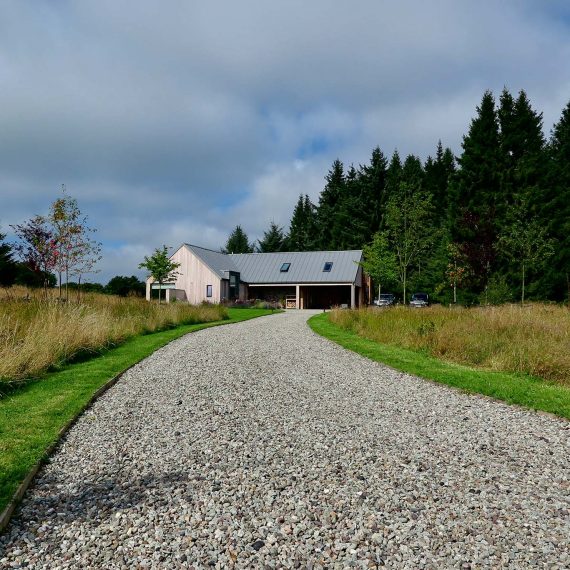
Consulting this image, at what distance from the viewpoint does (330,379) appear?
835 cm

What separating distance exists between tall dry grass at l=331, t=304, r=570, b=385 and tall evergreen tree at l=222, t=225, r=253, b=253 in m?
49.1

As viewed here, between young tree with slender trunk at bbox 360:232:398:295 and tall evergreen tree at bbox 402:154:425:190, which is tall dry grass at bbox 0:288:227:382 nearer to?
young tree with slender trunk at bbox 360:232:398:295

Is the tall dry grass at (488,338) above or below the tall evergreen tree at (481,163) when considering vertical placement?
below

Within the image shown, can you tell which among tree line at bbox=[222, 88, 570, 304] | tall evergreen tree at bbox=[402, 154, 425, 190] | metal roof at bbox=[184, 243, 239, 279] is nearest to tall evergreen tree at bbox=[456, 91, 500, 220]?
tree line at bbox=[222, 88, 570, 304]

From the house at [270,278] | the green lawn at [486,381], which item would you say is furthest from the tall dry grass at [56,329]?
the house at [270,278]

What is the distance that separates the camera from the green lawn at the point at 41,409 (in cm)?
420

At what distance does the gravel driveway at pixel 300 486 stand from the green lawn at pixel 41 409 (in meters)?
0.20

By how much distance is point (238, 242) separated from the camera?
63.8 metres

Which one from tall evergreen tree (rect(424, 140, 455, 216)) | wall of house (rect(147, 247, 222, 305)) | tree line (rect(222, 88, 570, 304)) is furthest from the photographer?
tall evergreen tree (rect(424, 140, 455, 216))

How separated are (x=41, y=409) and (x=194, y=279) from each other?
3420 cm

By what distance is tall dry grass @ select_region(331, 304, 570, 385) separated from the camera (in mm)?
8594

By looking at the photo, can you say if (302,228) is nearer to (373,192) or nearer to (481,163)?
(373,192)

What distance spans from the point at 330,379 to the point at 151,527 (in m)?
5.47

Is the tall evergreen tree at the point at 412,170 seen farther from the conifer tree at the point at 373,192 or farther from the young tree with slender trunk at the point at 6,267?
the young tree with slender trunk at the point at 6,267
